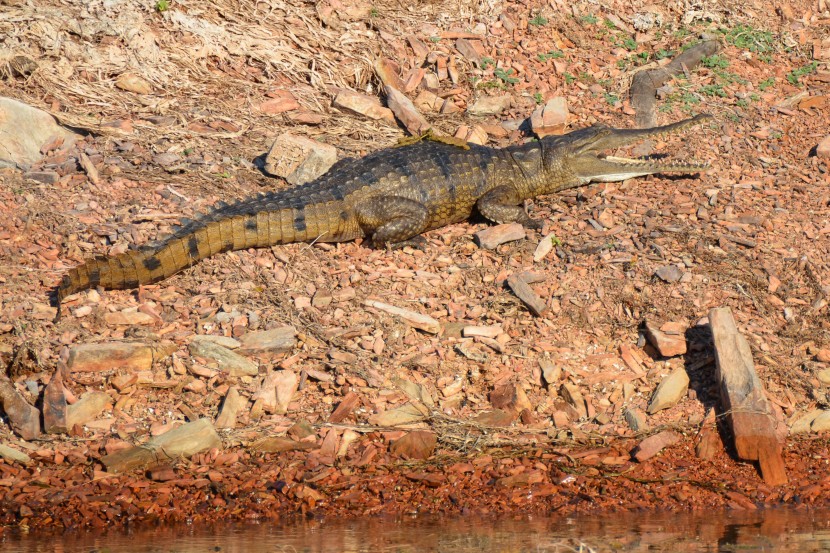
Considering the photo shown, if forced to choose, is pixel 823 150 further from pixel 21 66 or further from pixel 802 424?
pixel 21 66

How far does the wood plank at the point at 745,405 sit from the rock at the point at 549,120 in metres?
3.52

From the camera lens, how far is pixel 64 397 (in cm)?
497

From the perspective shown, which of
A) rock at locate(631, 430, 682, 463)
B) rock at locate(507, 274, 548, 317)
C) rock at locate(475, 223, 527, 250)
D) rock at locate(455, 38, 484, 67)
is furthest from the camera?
rock at locate(455, 38, 484, 67)

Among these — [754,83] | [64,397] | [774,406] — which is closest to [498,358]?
[774,406]

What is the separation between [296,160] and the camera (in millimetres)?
7547

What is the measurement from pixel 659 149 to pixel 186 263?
4227 millimetres

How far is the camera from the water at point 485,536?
3990mm

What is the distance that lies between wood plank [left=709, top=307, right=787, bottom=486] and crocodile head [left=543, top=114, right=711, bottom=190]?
8.64ft

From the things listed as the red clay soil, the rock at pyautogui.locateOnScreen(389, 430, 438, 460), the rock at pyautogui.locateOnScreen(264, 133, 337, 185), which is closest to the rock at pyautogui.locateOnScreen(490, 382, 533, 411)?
the red clay soil

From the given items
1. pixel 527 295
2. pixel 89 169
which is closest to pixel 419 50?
pixel 89 169

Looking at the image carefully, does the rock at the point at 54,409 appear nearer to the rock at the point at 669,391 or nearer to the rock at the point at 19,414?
the rock at the point at 19,414

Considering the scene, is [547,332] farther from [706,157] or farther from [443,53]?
[443,53]

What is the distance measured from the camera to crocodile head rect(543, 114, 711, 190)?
7734 millimetres

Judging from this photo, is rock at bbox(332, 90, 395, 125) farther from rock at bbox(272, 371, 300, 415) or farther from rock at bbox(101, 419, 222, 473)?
rock at bbox(101, 419, 222, 473)
